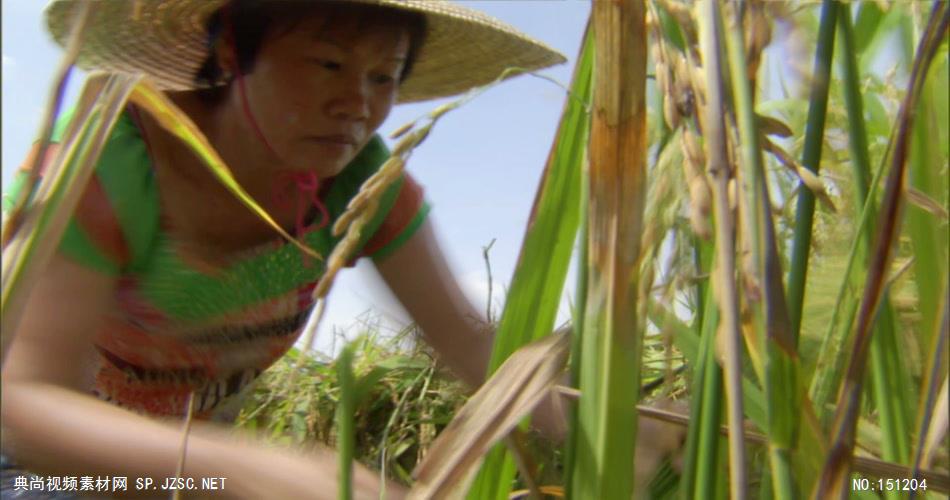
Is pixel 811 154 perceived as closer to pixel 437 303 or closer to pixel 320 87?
pixel 320 87

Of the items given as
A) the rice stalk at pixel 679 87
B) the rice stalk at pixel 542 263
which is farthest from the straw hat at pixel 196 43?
the rice stalk at pixel 679 87

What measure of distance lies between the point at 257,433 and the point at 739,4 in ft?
2.82

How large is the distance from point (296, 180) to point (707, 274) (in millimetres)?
641

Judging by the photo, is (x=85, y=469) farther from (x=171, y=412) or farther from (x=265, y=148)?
(x=171, y=412)

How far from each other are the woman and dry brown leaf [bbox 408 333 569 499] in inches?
7.5

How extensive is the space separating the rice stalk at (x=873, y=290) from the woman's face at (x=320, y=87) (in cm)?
58

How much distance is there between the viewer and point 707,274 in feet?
1.07

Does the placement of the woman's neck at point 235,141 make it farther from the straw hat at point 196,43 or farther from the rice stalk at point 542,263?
the rice stalk at point 542,263

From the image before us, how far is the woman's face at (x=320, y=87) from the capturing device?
2.55ft

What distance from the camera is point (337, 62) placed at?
2.56ft

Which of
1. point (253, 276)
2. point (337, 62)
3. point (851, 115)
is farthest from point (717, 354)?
point (253, 276)

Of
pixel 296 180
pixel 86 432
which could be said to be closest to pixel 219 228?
pixel 296 180

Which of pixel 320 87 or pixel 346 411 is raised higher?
pixel 320 87

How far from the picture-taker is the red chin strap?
2.71 ft
